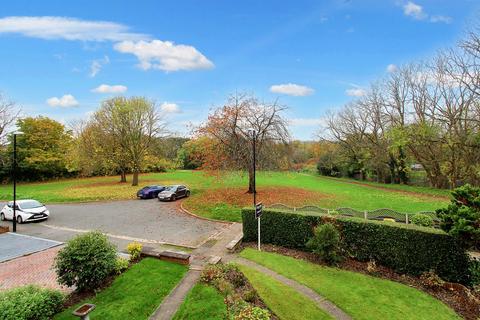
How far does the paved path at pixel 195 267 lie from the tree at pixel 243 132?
731 cm

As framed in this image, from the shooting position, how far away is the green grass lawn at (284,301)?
668 centimetres

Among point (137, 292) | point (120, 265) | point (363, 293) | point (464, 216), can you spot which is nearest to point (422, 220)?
point (464, 216)

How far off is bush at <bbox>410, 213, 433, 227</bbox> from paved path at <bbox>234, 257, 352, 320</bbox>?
24.4 feet

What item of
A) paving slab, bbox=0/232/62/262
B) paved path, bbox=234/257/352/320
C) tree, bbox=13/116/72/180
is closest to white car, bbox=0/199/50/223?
paving slab, bbox=0/232/62/262

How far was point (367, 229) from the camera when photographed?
10227mm

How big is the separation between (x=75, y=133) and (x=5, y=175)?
12.3m

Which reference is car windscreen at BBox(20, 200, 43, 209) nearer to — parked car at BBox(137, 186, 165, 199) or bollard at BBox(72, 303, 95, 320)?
parked car at BBox(137, 186, 165, 199)

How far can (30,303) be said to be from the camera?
19.8 feet

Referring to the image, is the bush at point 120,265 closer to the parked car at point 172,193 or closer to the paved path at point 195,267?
the paved path at point 195,267

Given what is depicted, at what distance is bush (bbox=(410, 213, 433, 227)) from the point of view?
12.1 meters

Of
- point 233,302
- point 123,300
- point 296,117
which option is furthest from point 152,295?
point 296,117

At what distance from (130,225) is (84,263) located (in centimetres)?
946

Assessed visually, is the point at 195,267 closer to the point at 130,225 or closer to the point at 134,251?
the point at 134,251

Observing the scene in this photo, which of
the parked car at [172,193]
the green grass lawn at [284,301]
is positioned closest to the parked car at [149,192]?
the parked car at [172,193]
